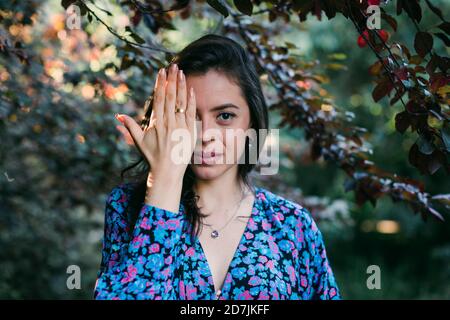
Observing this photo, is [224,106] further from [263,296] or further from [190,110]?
[263,296]

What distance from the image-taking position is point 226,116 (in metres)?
1.78

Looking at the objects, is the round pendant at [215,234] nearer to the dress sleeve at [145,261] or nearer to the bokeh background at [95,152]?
the dress sleeve at [145,261]

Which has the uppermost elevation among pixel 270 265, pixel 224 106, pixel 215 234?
pixel 224 106

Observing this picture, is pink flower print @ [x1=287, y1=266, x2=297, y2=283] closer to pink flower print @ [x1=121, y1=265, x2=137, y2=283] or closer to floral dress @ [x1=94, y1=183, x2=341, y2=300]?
floral dress @ [x1=94, y1=183, x2=341, y2=300]

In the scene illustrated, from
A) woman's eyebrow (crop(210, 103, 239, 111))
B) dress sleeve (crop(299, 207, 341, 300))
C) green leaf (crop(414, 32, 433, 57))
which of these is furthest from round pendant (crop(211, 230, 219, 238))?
green leaf (crop(414, 32, 433, 57))

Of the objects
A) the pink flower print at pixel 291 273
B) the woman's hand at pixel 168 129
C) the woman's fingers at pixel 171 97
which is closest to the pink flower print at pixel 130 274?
the woman's hand at pixel 168 129

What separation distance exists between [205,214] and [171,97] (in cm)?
51

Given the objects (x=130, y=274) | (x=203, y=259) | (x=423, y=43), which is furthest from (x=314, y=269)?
(x=423, y=43)

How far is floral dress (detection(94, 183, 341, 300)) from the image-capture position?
56.2 inches

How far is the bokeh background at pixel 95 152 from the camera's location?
2801 mm

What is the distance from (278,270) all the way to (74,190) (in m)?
2.48

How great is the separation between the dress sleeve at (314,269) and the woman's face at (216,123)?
388 millimetres

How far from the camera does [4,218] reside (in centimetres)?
383
